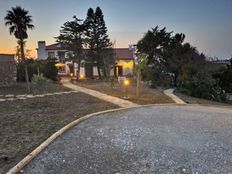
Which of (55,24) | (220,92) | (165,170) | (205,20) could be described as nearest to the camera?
(165,170)

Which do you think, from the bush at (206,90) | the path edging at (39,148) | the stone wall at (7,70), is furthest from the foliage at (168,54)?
the path edging at (39,148)

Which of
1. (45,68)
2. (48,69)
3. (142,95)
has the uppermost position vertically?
(45,68)

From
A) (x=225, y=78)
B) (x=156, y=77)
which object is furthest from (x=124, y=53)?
(x=225, y=78)

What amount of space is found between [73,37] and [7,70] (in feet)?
37.4

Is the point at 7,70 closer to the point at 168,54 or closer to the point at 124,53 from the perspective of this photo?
the point at 168,54

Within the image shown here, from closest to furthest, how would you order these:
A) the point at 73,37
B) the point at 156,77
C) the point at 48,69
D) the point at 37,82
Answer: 1. the point at 37,82
2. the point at 156,77
3. the point at 48,69
4. the point at 73,37

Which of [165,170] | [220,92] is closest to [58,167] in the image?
[165,170]

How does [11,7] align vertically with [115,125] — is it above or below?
above

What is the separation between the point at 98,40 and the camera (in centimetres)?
3072

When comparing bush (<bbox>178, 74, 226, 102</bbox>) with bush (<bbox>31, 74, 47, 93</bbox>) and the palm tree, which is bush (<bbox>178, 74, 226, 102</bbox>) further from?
the palm tree

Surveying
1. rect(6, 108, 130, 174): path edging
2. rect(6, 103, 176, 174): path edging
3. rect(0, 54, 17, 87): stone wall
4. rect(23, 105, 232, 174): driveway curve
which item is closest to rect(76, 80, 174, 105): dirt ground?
rect(23, 105, 232, 174): driveway curve

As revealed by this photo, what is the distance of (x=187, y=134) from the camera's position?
639 cm

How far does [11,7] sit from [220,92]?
18288 millimetres

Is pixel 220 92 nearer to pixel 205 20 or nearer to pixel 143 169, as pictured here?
pixel 205 20
